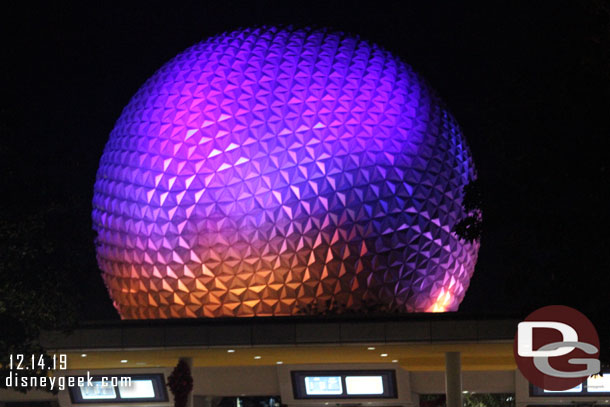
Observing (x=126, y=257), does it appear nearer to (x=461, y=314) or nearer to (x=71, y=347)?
(x=71, y=347)

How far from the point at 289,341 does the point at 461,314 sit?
15.6 feet

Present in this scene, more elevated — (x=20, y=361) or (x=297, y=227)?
(x=297, y=227)

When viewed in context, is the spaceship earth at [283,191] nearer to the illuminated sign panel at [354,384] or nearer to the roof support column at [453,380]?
the illuminated sign panel at [354,384]

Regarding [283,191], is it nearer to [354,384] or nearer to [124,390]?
[354,384]

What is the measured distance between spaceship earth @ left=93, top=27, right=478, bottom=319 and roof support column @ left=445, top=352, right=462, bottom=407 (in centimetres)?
400

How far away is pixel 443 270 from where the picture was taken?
34.1m

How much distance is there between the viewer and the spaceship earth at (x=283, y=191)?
31766mm

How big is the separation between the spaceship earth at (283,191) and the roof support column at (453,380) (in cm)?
400

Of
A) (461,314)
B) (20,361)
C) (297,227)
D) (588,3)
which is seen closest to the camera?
(588,3)

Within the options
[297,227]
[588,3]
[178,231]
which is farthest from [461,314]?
[588,3]

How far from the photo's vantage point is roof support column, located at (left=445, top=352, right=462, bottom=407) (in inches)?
1122

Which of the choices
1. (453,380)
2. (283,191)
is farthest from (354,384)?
(283,191)

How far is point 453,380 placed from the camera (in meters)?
28.7

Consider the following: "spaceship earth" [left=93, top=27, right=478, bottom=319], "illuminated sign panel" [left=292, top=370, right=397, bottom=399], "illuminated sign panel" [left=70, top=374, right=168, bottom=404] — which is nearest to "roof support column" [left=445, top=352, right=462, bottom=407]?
"illuminated sign panel" [left=292, top=370, right=397, bottom=399]
